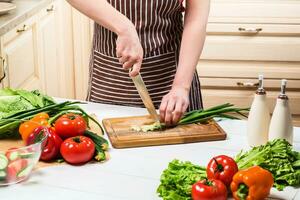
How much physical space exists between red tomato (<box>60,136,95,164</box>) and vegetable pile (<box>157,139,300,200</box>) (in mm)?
236

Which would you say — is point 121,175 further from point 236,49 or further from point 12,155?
point 236,49

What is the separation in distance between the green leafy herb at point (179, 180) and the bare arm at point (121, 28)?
15.2 inches

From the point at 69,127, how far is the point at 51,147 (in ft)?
0.28

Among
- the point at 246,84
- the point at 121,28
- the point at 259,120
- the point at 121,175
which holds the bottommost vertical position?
the point at 246,84

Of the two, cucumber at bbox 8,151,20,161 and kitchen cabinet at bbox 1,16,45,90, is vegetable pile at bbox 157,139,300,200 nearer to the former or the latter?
cucumber at bbox 8,151,20,161

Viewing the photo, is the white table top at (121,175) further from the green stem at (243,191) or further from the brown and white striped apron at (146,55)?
the brown and white striped apron at (146,55)

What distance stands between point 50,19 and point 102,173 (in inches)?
82.2

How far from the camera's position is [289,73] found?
134 inches

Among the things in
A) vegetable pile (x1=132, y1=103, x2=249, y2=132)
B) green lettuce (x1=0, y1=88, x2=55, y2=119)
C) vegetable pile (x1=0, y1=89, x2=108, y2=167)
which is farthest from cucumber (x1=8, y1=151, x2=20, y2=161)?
vegetable pile (x1=132, y1=103, x2=249, y2=132)

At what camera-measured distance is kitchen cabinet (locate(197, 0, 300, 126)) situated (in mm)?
3309

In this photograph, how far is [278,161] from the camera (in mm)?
1423

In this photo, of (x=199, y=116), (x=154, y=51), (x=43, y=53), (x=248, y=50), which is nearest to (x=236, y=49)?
(x=248, y=50)

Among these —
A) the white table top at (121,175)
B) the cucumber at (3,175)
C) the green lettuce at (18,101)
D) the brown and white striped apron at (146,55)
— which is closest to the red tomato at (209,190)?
the white table top at (121,175)

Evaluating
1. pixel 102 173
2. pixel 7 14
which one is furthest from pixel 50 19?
pixel 102 173
